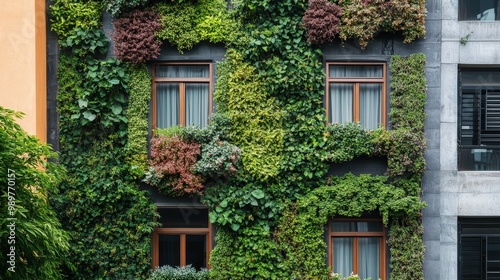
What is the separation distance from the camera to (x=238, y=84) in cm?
1416

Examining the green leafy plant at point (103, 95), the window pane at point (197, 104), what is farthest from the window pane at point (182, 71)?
the green leafy plant at point (103, 95)

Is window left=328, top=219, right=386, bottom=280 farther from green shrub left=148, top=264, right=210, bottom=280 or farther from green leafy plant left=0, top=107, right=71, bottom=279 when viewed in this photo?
green leafy plant left=0, top=107, right=71, bottom=279

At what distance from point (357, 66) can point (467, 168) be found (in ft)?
12.3

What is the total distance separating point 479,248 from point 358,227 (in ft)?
10.00

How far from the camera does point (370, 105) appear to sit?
47.8 ft

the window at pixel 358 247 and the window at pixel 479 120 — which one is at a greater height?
the window at pixel 479 120

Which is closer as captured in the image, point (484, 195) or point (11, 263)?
point (11, 263)

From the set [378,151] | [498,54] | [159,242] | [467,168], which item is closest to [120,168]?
[159,242]

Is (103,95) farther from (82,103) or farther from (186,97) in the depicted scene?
(186,97)

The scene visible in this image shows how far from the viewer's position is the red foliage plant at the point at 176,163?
13883 millimetres

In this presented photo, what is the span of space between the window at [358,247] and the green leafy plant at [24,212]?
6.45m

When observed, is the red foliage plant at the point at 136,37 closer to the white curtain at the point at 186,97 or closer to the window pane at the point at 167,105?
the white curtain at the point at 186,97

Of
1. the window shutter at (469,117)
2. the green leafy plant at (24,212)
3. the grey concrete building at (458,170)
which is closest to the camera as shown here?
the green leafy plant at (24,212)

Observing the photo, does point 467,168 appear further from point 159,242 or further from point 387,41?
point 159,242
